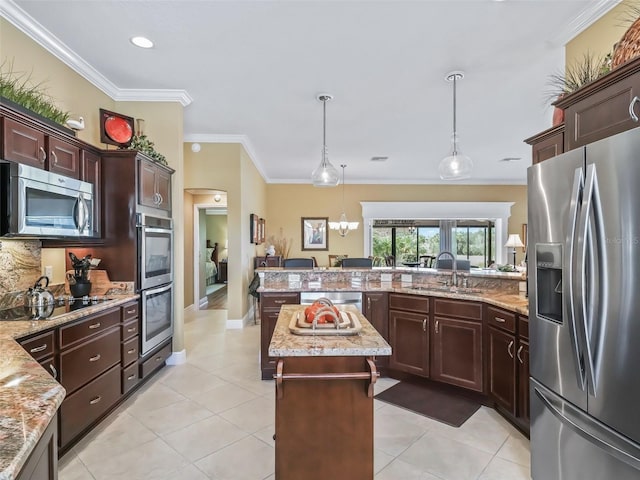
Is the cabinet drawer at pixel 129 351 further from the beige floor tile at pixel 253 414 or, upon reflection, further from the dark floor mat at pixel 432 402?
the dark floor mat at pixel 432 402

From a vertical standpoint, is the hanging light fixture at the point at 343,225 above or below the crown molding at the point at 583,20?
below

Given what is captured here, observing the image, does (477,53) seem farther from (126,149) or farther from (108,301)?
(108,301)

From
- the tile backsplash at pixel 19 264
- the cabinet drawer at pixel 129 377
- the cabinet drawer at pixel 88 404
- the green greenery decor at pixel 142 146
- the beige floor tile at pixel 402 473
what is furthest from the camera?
the green greenery decor at pixel 142 146

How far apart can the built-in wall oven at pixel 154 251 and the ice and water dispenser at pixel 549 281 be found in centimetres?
312

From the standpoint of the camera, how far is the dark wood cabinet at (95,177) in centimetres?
282

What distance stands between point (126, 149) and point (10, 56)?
971 millimetres

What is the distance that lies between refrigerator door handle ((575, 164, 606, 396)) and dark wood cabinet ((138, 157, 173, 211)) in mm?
3289

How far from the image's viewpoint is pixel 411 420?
2.65 metres

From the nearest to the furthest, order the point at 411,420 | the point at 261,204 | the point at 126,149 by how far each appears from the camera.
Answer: the point at 411,420 < the point at 126,149 < the point at 261,204

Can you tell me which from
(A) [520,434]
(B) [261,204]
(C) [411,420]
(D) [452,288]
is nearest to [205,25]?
(D) [452,288]

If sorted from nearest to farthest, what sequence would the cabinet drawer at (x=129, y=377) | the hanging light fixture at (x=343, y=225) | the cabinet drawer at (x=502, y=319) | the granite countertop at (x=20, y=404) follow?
1. the granite countertop at (x=20, y=404)
2. the cabinet drawer at (x=502, y=319)
3. the cabinet drawer at (x=129, y=377)
4. the hanging light fixture at (x=343, y=225)

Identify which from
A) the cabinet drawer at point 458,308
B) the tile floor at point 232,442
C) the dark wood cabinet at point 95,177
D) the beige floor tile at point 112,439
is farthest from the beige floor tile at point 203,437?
the cabinet drawer at point 458,308

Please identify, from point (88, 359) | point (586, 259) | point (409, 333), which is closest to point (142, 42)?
point (88, 359)

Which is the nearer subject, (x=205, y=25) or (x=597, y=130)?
(x=597, y=130)
